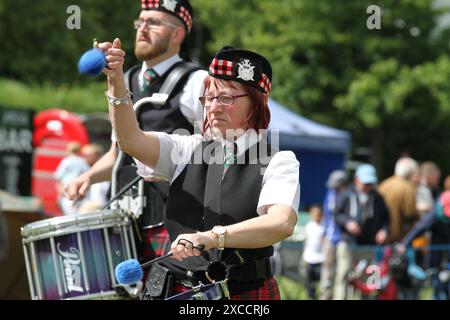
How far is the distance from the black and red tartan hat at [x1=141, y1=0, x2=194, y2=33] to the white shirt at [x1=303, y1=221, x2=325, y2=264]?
749 cm

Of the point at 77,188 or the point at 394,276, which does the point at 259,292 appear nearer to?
the point at 77,188

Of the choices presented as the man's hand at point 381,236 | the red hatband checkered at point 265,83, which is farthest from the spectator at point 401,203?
the red hatband checkered at point 265,83

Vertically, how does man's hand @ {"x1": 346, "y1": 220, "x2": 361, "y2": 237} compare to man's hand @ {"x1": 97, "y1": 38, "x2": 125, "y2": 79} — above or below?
below

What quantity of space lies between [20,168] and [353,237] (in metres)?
6.16

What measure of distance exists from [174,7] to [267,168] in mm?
1585

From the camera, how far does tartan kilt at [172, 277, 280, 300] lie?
12.7 feet

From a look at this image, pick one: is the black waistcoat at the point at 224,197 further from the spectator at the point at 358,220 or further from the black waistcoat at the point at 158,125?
the spectator at the point at 358,220

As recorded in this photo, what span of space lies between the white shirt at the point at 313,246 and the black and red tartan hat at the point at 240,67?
867cm

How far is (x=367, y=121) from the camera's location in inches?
1058

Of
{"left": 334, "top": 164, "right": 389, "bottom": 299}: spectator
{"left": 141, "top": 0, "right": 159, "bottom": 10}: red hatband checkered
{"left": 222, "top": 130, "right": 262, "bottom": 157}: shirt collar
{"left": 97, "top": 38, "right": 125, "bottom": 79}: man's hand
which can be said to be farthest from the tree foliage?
{"left": 97, "top": 38, "right": 125, "bottom": 79}: man's hand

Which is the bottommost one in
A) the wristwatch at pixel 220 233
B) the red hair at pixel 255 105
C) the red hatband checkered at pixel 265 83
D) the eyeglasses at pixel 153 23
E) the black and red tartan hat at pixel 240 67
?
the wristwatch at pixel 220 233

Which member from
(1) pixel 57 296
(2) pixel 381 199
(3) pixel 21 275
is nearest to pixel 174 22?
(1) pixel 57 296

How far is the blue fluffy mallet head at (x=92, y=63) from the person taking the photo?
353 centimetres

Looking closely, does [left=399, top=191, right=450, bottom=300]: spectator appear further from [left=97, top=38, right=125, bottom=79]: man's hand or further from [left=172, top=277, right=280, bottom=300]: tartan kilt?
[left=97, top=38, right=125, bottom=79]: man's hand
